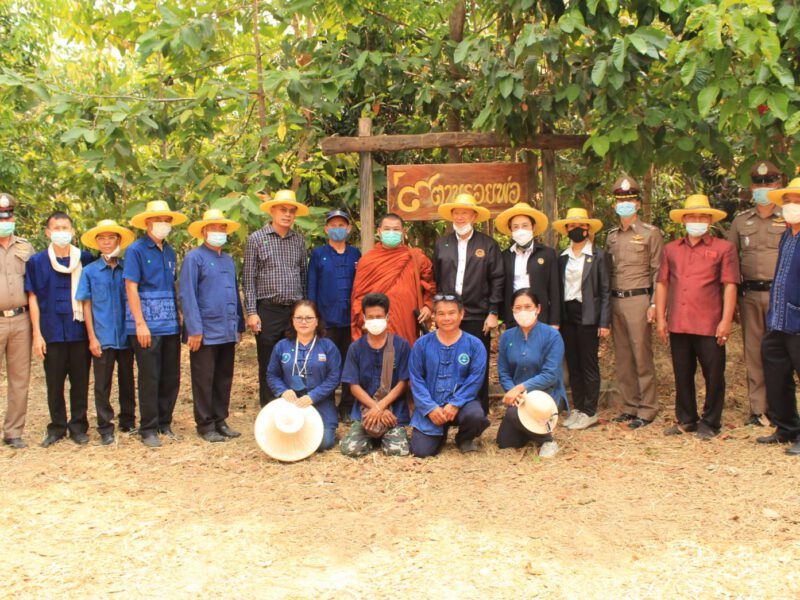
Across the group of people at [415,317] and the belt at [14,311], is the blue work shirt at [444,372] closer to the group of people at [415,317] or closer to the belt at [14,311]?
the group of people at [415,317]

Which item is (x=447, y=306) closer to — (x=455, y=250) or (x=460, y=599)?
(x=455, y=250)

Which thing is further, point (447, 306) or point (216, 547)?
point (447, 306)

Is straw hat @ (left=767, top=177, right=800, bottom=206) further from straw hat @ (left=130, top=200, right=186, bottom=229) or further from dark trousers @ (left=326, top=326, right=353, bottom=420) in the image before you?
straw hat @ (left=130, top=200, right=186, bottom=229)

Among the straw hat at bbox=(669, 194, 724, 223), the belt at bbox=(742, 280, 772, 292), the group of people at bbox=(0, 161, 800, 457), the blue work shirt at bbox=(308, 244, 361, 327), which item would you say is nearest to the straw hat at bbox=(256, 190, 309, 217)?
the group of people at bbox=(0, 161, 800, 457)

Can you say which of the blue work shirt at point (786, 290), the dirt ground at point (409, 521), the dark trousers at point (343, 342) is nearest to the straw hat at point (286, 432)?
the dirt ground at point (409, 521)

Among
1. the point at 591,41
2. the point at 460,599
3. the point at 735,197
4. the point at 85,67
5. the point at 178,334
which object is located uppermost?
the point at 85,67

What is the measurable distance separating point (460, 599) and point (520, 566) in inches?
17.2

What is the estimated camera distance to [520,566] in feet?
12.2

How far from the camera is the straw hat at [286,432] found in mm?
5410

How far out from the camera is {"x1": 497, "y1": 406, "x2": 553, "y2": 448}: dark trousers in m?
5.51

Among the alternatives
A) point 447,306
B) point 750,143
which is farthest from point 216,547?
point 750,143

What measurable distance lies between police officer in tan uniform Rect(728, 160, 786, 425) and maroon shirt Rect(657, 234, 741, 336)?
211 millimetres

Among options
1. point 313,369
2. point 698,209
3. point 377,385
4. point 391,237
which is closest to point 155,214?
point 313,369

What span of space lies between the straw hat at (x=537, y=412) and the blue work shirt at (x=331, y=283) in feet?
5.95
